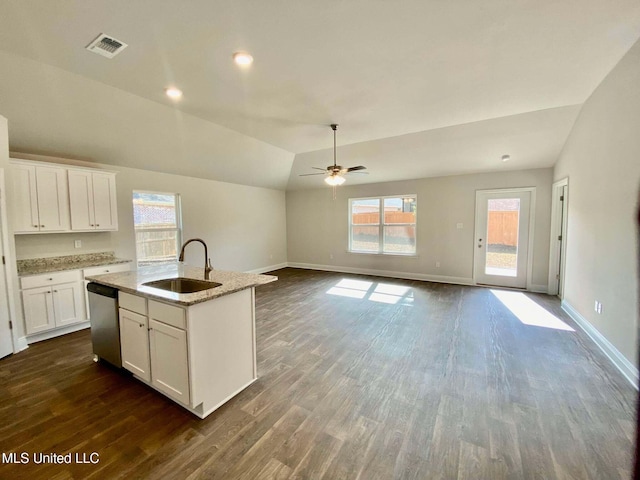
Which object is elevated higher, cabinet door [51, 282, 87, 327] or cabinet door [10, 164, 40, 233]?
cabinet door [10, 164, 40, 233]

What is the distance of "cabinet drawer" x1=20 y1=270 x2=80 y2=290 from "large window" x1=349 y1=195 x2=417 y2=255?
569 cm

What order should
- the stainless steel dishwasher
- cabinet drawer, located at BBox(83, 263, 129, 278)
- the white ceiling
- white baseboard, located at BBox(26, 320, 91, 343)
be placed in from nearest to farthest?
the white ceiling → the stainless steel dishwasher → white baseboard, located at BBox(26, 320, 91, 343) → cabinet drawer, located at BBox(83, 263, 129, 278)

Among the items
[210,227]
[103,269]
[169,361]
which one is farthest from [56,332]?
[210,227]

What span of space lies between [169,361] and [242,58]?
2.66 m

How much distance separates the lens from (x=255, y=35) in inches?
83.3

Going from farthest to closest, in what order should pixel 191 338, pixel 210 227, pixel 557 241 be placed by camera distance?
pixel 210 227 < pixel 557 241 < pixel 191 338

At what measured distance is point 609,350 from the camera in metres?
2.79

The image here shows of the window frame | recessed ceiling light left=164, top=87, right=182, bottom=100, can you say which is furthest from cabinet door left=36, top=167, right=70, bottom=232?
the window frame

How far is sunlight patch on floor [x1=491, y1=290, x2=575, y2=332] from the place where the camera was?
3.66 m

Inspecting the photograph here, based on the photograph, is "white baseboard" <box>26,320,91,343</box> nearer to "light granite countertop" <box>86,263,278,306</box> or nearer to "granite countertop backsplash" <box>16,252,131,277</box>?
"granite countertop backsplash" <box>16,252,131,277</box>

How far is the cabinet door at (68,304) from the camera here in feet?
11.0

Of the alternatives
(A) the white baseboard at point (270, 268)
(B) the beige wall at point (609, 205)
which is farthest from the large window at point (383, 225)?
(B) the beige wall at point (609, 205)

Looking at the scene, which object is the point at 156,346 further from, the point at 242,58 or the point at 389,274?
the point at 389,274

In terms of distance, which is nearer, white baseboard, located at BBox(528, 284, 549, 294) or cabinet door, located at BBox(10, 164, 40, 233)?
cabinet door, located at BBox(10, 164, 40, 233)
